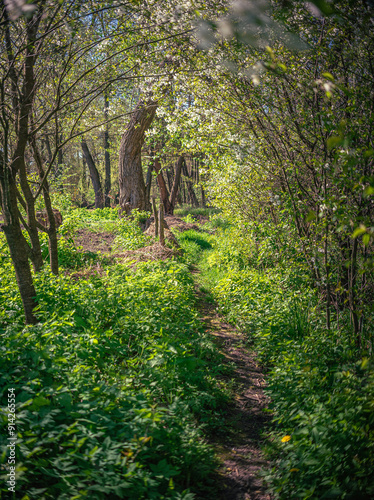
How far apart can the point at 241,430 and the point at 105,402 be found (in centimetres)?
152

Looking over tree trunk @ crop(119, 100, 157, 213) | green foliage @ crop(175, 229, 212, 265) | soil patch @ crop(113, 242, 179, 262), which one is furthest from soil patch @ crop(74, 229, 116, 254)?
green foliage @ crop(175, 229, 212, 265)

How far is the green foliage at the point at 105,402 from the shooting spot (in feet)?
6.69

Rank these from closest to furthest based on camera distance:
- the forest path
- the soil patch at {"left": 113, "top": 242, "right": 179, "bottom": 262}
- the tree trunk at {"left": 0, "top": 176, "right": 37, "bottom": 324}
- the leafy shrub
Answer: the leafy shrub
the forest path
the tree trunk at {"left": 0, "top": 176, "right": 37, "bottom": 324}
the soil patch at {"left": 113, "top": 242, "right": 179, "bottom": 262}

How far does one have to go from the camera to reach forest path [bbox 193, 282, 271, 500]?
262 cm

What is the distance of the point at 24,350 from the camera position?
2834mm

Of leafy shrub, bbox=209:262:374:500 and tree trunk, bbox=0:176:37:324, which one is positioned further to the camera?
tree trunk, bbox=0:176:37:324

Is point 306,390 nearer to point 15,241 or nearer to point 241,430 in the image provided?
point 241,430

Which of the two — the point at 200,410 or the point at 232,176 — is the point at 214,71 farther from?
the point at 200,410

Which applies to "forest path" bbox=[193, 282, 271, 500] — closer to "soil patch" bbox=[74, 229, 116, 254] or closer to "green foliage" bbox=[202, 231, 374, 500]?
"green foliage" bbox=[202, 231, 374, 500]

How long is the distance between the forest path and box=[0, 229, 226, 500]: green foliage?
0.18 metres

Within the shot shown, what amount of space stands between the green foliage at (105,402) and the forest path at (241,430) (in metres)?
Result: 0.18

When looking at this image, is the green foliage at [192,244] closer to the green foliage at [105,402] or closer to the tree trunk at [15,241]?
Answer: the green foliage at [105,402]

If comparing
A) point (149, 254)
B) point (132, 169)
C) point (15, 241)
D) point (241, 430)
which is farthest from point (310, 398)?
point (132, 169)

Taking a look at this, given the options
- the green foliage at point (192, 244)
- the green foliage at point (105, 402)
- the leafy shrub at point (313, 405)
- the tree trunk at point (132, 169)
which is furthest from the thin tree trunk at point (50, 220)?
the tree trunk at point (132, 169)
